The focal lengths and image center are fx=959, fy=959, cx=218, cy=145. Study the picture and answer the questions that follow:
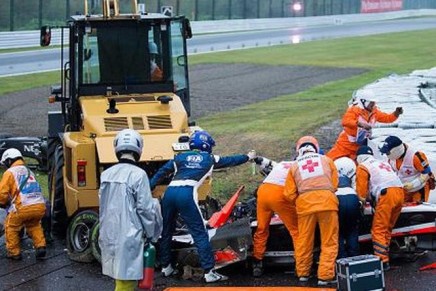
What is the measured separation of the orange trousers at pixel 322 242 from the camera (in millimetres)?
10211

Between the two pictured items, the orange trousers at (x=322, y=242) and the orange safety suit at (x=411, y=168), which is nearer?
the orange trousers at (x=322, y=242)

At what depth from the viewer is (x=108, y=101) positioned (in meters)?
12.6

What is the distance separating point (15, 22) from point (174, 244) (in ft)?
120

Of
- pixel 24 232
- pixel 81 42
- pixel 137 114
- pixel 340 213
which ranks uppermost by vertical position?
pixel 81 42

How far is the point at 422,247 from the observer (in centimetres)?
1089

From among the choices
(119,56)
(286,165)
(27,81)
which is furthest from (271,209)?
(27,81)

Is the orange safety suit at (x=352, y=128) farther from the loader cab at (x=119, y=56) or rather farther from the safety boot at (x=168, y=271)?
the safety boot at (x=168, y=271)

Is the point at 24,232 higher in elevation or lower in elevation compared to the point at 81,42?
lower

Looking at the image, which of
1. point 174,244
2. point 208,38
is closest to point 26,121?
point 174,244

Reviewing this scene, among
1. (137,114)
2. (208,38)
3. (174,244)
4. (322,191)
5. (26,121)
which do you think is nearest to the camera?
(322,191)

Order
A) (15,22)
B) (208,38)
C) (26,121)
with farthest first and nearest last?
1. (208,38)
2. (15,22)
3. (26,121)

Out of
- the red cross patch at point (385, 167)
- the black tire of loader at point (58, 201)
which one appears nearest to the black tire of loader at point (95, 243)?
the black tire of loader at point (58, 201)

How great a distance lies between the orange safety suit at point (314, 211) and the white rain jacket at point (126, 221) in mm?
2364

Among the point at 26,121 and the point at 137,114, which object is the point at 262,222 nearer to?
the point at 137,114
